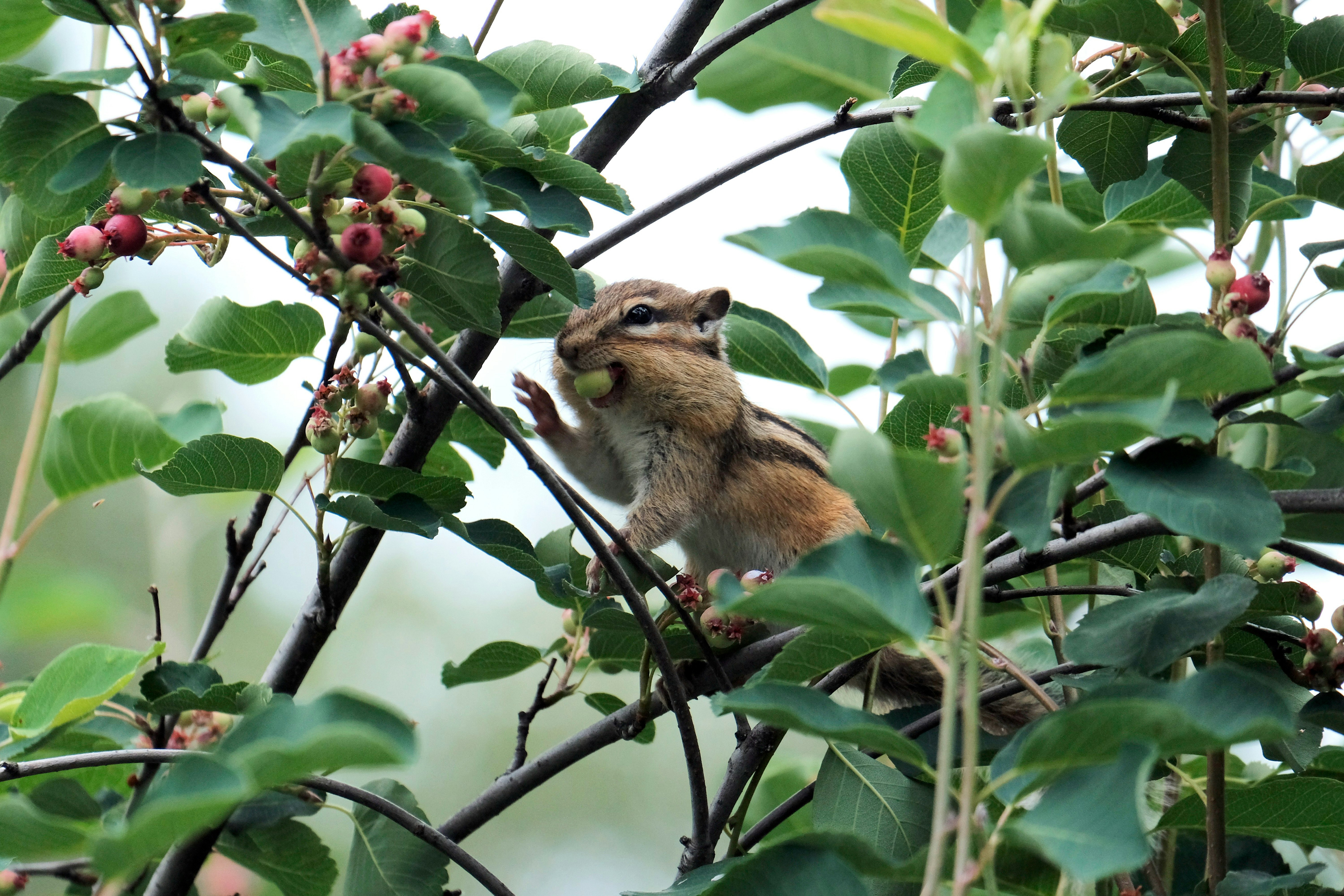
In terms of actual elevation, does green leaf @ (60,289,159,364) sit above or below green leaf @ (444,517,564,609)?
above

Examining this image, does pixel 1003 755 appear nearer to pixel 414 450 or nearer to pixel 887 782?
pixel 887 782

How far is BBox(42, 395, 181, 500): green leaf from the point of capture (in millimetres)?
1545

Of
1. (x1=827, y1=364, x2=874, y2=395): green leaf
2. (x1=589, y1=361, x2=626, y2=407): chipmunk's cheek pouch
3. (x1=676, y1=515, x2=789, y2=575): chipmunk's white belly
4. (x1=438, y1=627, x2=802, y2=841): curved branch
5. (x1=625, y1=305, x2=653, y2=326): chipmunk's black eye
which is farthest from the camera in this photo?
(x1=625, y1=305, x2=653, y2=326): chipmunk's black eye

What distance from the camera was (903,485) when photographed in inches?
26.5

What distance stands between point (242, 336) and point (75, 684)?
0.50 metres

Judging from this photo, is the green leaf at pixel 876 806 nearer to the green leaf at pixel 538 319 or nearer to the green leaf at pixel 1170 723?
the green leaf at pixel 1170 723

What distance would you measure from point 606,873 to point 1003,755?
14.2 ft

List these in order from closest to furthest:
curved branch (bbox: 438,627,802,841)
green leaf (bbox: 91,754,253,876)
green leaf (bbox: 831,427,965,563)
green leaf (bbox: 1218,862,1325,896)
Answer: green leaf (bbox: 91,754,253,876)
green leaf (bbox: 831,427,965,563)
green leaf (bbox: 1218,862,1325,896)
curved branch (bbox: 438,627,802,841)

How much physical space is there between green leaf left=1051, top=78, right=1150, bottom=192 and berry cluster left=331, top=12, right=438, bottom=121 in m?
0.75

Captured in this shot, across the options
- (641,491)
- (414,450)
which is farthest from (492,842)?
(414,450)

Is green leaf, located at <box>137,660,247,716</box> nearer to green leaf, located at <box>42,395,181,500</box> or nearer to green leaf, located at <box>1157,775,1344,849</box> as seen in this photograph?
green leaf, located at <box>42,395,181,500</box>

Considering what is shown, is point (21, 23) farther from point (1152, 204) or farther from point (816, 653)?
point (1152, 204)

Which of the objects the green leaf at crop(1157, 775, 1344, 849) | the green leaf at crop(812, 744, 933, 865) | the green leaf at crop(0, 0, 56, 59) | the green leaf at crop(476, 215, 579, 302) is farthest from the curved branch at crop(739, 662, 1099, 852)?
the green leaf at crop(0, 0, 56, 59)

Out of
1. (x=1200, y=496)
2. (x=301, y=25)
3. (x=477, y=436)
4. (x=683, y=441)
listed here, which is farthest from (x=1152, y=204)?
(x=683, y=441)
